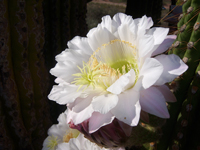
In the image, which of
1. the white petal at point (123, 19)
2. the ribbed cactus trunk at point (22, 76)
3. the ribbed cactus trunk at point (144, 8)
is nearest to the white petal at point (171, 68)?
the white petal at point (123, 19)

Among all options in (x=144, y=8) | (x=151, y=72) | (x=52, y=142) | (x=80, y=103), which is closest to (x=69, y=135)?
(x=52, y=142)

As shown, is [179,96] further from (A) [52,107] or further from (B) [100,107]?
(A) [52,107]

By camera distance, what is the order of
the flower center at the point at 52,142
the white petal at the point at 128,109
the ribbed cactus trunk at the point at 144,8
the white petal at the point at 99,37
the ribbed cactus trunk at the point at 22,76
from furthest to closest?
the ribbed cactus trunk at the point at 144,8
the ribbed cactus trunk at the point at 22,76
the flower center at the point at 52,142
the white petal at the point at 99,37
the white petal at the point at 128,109

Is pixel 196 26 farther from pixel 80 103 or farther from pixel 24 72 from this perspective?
pixel 24 72

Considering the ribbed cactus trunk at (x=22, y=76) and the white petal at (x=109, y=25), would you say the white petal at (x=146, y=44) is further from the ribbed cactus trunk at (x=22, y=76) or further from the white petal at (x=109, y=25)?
the ribbed cactus trunk at (x=22, y=76)

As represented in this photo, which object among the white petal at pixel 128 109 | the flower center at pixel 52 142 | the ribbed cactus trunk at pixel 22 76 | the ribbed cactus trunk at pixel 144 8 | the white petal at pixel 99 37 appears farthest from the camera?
the ribbed cactus trunk at pixel 144 8
